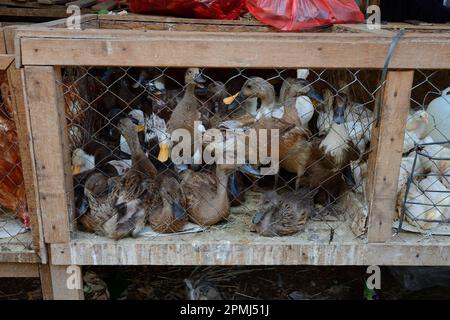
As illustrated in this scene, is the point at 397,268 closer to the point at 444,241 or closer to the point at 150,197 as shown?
the point at 444,241

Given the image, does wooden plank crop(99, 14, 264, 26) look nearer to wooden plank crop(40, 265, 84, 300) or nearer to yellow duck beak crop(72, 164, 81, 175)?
yellow duck beak crop(72, 164, 81, 175)

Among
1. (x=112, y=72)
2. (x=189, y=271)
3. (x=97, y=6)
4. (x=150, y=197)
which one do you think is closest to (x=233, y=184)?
(x=150, y=197)

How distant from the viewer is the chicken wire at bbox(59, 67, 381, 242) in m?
1.99

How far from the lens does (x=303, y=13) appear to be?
230cm

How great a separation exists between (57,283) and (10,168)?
58 cm

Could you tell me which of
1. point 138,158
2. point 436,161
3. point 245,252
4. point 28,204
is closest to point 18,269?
point 28,204

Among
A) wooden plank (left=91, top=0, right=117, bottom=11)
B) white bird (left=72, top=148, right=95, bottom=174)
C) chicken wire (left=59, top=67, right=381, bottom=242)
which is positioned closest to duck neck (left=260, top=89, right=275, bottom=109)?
chicken wire (left=59, top=67, right=381, bottom=242)

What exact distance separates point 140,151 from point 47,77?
0.67m

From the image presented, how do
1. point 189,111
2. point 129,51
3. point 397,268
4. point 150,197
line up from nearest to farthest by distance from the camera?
1. point 129,51
2. point 150,197
3. point 189,111
4. point 397,268

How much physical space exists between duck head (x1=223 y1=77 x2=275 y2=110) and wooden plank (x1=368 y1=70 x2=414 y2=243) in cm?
77

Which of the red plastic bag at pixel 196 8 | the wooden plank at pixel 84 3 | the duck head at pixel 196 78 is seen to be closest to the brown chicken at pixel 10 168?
the duck head at pixel 196 78

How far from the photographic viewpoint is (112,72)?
2.82 metres

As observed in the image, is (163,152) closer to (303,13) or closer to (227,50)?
(227,50)

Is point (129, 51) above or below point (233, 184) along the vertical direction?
above
